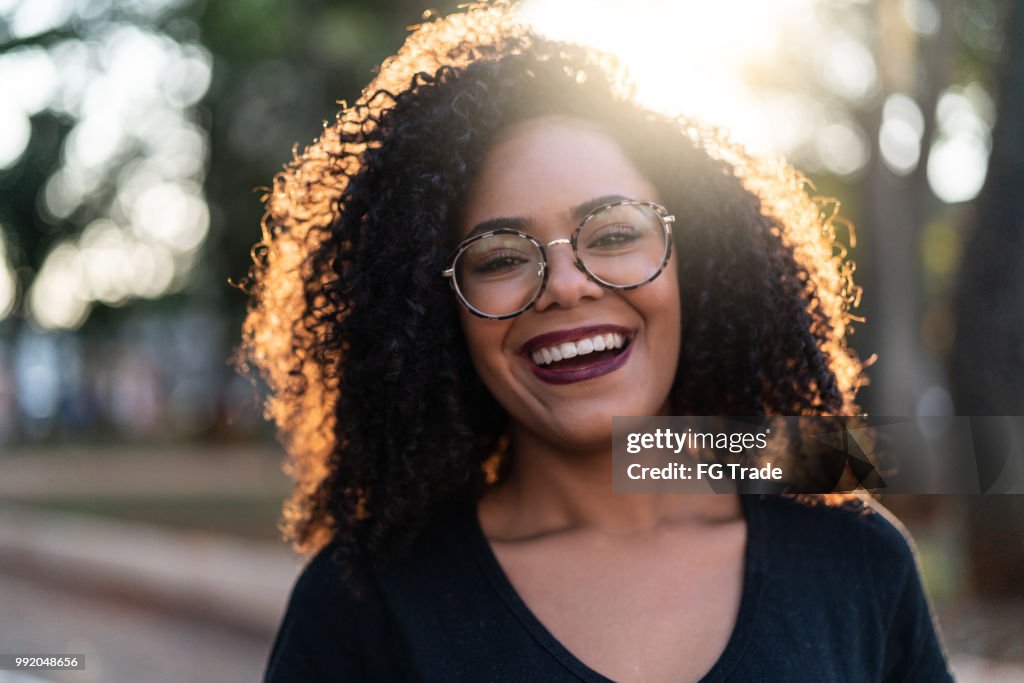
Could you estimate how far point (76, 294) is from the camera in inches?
904

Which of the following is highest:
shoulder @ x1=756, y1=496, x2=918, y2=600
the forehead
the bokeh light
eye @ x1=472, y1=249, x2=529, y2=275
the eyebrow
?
the bokeh light

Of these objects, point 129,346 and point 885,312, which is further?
point 129,346

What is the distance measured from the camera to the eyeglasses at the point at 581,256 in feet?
6.07

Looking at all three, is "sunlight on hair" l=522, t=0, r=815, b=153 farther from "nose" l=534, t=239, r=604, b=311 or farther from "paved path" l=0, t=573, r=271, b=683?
"paved path" l=0, t=573, r=271, b=683

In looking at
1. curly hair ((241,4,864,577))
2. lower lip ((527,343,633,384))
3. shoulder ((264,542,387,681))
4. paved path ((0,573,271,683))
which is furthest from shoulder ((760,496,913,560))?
paved path ((0,573,271,683))

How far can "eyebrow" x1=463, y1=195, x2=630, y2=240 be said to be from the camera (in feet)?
6.10

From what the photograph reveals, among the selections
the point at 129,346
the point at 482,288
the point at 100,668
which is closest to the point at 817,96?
the point at 100,668

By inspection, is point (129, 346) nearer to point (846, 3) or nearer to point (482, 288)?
point (846, 3)

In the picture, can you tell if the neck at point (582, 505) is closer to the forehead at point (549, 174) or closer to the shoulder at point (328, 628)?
the shoulder at point (328, 628)

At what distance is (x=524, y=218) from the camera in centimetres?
188

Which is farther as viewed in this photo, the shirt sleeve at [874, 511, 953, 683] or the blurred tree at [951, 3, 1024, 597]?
the blurred tree at [951, 3, 1024, 597]

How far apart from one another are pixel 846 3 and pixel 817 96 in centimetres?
140

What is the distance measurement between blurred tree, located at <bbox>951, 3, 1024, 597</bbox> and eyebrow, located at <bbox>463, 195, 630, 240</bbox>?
4.31 metres

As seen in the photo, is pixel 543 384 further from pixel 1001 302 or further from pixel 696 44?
pixel 696 44
